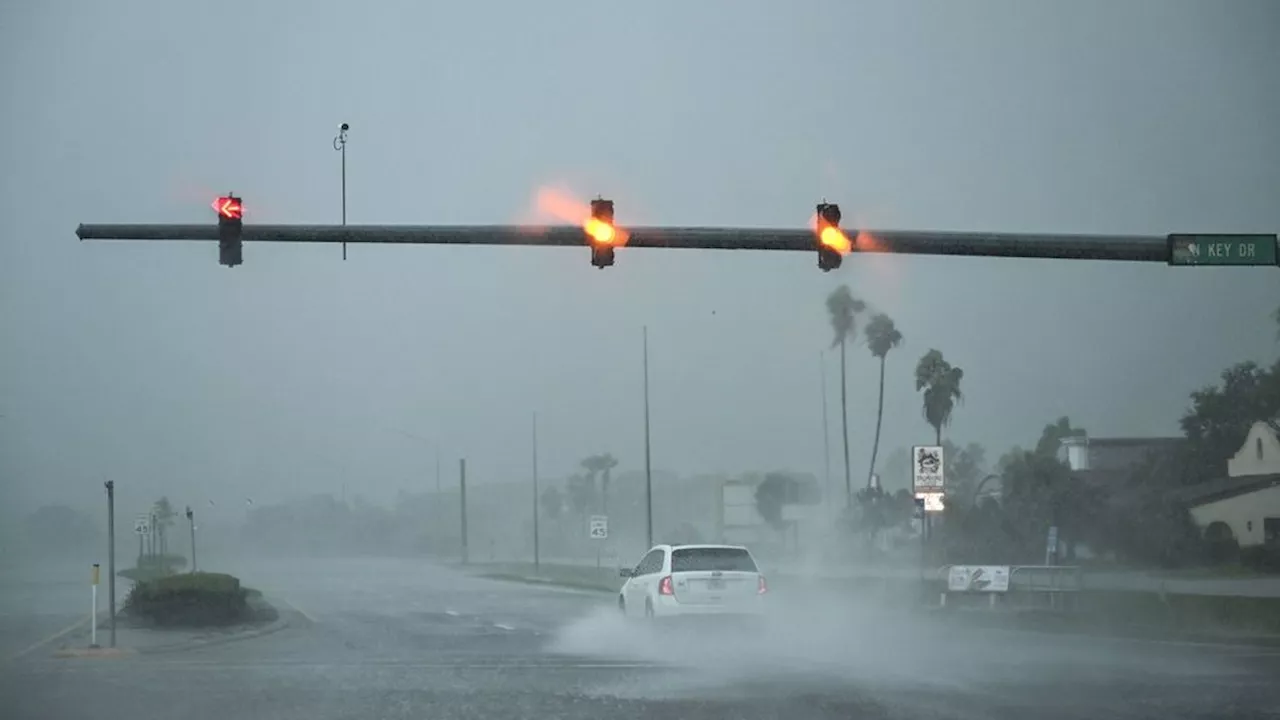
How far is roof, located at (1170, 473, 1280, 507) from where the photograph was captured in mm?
62844

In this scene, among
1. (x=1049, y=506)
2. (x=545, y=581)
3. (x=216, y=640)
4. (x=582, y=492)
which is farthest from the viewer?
(x=582, y=492)

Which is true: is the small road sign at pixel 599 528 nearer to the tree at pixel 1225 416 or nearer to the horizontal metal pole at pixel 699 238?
the tree at pixel 1225 416

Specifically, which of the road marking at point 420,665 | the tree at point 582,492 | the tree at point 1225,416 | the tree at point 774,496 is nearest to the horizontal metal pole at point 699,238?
the road marking at point 420,665

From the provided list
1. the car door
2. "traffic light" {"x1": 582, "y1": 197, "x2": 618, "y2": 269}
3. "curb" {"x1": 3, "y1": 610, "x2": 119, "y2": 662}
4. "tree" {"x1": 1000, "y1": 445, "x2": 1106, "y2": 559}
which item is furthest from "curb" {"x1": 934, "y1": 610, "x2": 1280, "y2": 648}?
"tree" {"x1": 1000, "y1": 445, "x2": 1106, "y2": 559}

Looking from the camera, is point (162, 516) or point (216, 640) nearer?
point (216, 640)

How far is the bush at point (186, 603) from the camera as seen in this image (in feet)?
115

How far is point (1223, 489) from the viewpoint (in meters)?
65.1

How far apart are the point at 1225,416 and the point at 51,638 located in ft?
220

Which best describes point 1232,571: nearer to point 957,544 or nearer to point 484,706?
point 957,544

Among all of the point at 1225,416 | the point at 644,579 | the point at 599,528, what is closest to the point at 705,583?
the point at 644,579

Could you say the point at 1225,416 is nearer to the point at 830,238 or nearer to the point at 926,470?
the point at 926,470

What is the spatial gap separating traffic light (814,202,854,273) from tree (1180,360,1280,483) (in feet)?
215

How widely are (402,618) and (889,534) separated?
70.6 meters

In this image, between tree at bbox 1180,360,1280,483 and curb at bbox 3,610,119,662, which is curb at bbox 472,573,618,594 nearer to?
curb at bbox 3,610,119,662
